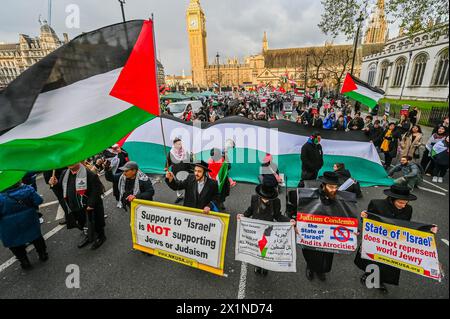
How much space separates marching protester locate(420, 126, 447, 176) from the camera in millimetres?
6877

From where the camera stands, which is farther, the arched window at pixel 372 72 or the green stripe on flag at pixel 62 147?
the arched window at pixel 372 72

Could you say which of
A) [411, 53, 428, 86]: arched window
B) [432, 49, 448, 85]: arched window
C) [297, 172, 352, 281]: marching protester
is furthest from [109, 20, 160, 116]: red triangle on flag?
[411, 53, 428, 86]: arched window

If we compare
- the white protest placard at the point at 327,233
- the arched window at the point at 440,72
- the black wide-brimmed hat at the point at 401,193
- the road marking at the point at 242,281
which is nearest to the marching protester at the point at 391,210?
the black wide-brimmed hat at the point at 401,193

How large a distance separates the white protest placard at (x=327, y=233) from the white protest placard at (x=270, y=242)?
0.71ft

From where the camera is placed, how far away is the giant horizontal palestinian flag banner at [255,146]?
22.6 feet

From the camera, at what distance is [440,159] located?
22.1 ft

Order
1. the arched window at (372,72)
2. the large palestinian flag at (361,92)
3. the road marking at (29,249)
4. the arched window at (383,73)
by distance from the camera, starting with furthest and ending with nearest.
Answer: the arched window at (372,72), the arched window at (383,73), the large palestinian flag at (361,92), the road marking at (29,249)

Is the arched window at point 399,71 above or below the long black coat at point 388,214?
above

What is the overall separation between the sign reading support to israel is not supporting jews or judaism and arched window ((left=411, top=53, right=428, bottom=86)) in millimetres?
37264

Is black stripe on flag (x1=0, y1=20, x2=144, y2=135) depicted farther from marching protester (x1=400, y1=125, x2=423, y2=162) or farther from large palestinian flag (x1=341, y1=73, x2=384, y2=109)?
marching protester (x1=400, y1=125, x2=423, y2=162)

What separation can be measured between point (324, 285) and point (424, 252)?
4.59 ft

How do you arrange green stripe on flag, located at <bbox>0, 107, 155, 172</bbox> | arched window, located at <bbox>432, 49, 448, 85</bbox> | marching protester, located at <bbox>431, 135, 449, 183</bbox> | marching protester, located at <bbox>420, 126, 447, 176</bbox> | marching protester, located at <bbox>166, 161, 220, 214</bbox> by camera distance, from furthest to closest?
Result: arched window, located at <bbox>432, 49, 448, 85</bbox>
marching protester, located at <bbox>420, 126, 447, 176</bbox>
marching protester, located at <bbox>431, 135, 449, 183</bbox>
marching protester, located at <bbox>166, 161, 220, 214</bbox>
green stripe on flag, located at <bbox>0, 107, 155, 172</bbox>

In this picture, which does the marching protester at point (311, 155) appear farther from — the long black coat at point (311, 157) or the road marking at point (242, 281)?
the road marking at point (242, 281)

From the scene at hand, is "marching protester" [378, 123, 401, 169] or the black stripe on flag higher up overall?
the black stripe on flag
